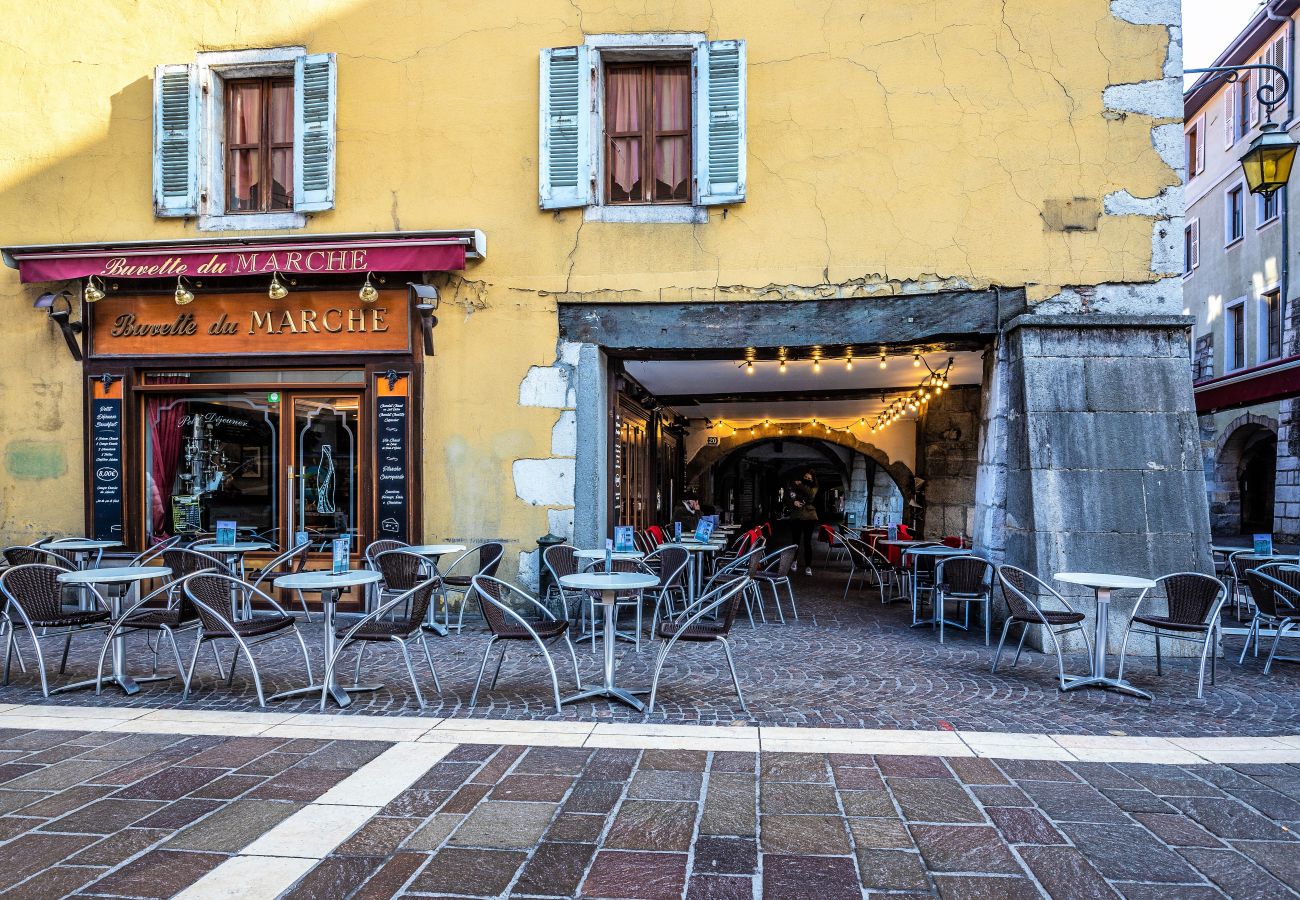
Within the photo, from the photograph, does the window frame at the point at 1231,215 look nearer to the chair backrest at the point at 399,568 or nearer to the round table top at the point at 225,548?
the chair backrest at the point at 399,568

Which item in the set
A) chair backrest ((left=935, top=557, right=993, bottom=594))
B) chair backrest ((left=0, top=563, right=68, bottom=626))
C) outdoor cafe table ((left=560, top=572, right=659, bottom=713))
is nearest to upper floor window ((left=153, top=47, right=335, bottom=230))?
chair backrest ((left=0, top=563, right=68, bottom=626))

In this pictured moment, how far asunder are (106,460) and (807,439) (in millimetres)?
11610

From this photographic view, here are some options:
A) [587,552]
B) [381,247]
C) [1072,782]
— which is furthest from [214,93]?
[1072,782]

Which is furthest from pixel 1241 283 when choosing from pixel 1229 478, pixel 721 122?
pixel 721 122

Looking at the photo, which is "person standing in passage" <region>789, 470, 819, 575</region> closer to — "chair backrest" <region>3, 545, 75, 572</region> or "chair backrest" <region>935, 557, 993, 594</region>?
"chair backrest" <region>935, 557, 993, 594</region>

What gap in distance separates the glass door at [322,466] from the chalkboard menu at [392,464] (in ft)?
1.25

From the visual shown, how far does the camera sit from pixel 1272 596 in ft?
17.9

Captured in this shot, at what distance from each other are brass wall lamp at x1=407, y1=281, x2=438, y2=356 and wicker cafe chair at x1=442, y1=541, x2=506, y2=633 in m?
1.76

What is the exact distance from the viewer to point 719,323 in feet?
24.2

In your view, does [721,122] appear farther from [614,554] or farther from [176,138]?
[176,138]

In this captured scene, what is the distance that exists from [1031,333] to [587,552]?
3.93 meters

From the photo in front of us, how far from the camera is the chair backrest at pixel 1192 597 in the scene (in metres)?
5.10

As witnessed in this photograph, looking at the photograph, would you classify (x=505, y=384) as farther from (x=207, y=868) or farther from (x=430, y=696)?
(x=207, y=868)

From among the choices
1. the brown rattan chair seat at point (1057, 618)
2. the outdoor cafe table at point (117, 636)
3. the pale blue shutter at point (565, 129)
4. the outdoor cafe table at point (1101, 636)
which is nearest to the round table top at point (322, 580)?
the outdoor cafe table at point (117, 636)
